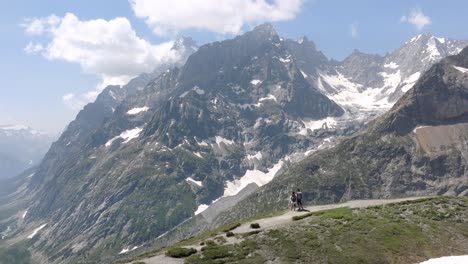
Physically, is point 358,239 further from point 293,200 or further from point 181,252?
point 293,200

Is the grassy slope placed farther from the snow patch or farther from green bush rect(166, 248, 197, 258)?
the snow patch

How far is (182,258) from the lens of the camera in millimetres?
46688

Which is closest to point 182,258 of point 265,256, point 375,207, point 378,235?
point 265,256

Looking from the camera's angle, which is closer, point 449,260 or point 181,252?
point 449,260

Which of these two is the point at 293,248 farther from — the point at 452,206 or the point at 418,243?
the point at 452,206

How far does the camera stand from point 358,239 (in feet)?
169

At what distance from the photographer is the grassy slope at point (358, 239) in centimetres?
4688

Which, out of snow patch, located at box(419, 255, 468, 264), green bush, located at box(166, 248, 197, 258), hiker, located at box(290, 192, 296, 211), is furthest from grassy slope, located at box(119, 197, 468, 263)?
hiker, located at box(290, 192, 296, 211)

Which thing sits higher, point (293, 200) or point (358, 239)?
point (293, 200)

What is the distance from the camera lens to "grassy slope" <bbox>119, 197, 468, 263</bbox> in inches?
1845

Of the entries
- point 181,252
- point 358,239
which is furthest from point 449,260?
point 181,252

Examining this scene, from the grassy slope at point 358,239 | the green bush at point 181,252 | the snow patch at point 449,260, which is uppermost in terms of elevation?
the green bush at point 181,252

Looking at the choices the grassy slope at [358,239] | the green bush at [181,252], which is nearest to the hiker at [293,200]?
the grassy slope at [358,239]

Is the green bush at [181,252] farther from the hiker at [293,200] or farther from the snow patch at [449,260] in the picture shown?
the hiker at [293,200]
